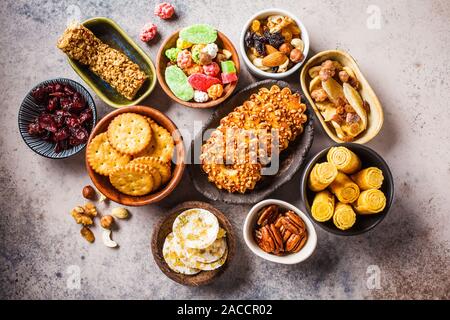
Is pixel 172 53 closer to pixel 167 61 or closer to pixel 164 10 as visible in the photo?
pixel 167 61

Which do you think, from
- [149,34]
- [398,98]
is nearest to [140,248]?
[149,34]

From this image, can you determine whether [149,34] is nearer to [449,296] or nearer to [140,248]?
[140,248]

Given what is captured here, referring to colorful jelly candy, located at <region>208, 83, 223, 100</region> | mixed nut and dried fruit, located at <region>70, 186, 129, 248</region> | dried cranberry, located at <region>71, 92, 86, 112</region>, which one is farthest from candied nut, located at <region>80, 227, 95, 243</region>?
colorful jelly candy, located at <region>208, 83, 223, 100</region>

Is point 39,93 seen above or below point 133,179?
above

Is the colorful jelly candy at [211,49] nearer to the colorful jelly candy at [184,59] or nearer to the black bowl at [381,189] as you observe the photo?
the colorful jelly candy at [184,59]

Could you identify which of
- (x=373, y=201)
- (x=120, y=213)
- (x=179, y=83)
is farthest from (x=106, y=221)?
(x=373, y=201)

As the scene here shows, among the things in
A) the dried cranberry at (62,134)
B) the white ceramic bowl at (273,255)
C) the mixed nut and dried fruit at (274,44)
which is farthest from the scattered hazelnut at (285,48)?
the dried cranberry at (62,134)
